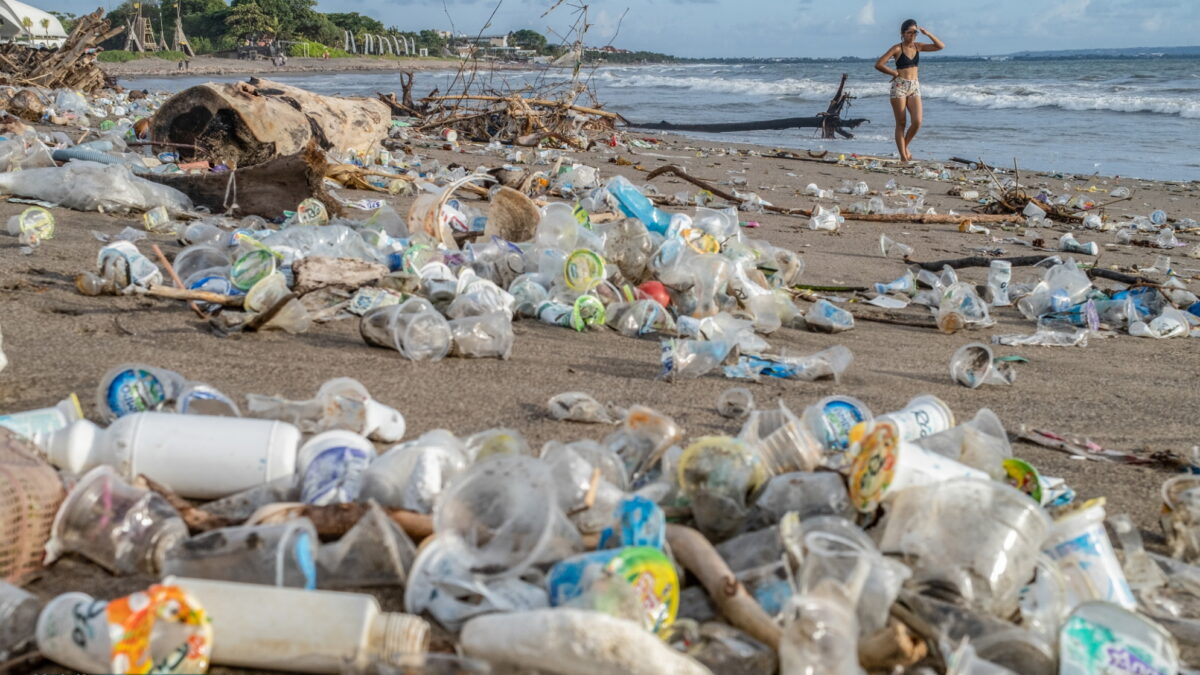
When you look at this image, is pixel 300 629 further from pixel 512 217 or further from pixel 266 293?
pixel 512 217

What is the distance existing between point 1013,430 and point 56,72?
1195cm

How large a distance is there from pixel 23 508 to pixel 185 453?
310 millimetres

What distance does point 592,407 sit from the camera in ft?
7.34

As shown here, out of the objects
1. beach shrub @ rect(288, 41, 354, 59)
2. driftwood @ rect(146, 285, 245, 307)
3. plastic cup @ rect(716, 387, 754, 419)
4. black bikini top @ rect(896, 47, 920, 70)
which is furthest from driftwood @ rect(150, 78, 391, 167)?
beach shrub @ rect(288, 41, 354, 59)

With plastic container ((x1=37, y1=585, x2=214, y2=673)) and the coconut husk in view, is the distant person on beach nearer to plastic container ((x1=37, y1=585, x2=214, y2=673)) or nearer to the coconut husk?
the coconut husk

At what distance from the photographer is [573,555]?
1384 millimetres

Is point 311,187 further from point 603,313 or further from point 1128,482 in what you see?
point 1128,482

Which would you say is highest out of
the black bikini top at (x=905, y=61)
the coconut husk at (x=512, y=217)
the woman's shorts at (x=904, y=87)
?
the black bikini top at (x=905, y=61)

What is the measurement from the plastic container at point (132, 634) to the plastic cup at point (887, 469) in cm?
100

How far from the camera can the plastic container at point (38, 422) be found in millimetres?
1629

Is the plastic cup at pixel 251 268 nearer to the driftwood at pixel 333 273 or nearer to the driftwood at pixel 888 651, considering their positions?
the driftwood at pixel 333 273

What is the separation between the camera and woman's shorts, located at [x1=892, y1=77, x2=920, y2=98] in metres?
9.25

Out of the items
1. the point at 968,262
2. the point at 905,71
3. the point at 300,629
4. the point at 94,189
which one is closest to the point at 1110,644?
the point at 300,629

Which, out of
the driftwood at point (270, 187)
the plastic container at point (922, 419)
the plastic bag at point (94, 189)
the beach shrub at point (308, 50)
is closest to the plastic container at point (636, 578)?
the plastic container at point (922, 419)
